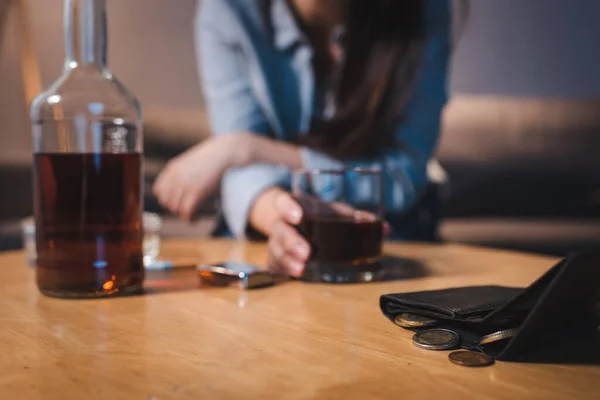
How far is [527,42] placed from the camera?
180cm

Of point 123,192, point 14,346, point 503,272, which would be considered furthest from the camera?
point 503,272

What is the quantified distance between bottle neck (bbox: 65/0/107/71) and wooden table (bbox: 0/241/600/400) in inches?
11.1

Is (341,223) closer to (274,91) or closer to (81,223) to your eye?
(81,223)

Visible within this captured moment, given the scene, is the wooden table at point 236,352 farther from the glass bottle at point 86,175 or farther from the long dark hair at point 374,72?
the long dark hair at point 374,72

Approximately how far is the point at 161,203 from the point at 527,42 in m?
1.07

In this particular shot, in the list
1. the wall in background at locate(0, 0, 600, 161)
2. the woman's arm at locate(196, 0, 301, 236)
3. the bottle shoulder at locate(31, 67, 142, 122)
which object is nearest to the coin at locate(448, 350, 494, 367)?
the bottle shoulder at locate(31, 67, 142, 122)

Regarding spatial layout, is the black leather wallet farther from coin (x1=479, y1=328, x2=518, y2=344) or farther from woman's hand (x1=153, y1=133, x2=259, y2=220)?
woman's hand (x1=153, y1=133, x2=259, y2=220)

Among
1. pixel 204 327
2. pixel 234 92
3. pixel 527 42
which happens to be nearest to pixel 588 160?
pixel 527 42

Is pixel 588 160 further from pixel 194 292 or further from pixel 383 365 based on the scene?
pixel 383 365

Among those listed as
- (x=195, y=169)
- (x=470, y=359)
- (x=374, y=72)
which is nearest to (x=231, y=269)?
(x=470, y=359)

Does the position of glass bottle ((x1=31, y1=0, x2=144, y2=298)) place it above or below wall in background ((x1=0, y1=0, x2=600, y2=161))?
below

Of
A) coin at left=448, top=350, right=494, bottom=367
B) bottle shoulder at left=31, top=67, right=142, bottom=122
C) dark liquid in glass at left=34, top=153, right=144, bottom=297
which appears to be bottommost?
coin at left=448, top=350, right=494, bottom=367

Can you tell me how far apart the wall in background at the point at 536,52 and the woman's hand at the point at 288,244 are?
3.45 ft

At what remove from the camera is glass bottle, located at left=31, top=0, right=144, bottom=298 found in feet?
2.47
